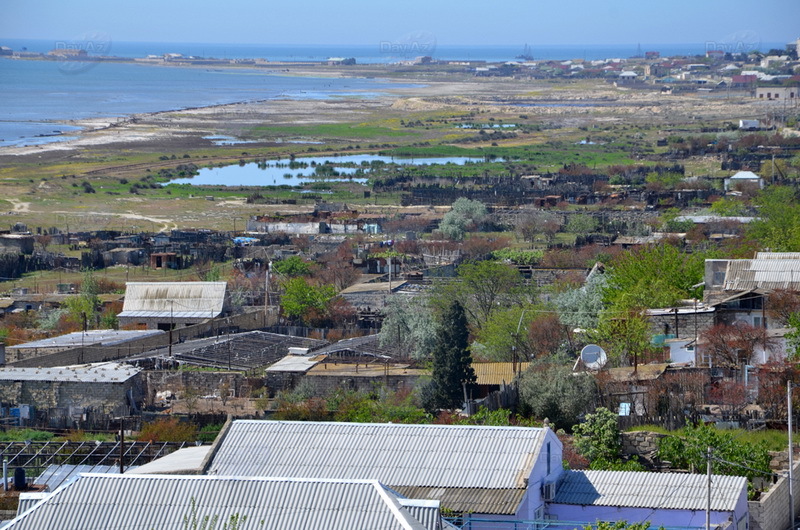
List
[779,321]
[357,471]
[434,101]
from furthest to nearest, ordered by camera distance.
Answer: [434,101]
[779,321]
[357,471]

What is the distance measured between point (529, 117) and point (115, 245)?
9085 centimetres

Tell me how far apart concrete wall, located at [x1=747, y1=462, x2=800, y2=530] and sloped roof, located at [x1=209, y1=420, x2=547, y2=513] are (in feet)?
8.79

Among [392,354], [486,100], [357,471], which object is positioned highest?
[357,471]

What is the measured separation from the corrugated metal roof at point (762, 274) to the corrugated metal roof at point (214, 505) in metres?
18.1

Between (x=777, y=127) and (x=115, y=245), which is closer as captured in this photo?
(x=115, y=245)

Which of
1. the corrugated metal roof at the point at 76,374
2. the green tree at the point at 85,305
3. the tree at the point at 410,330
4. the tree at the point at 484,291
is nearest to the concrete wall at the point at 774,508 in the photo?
the tree at the point at 410,330

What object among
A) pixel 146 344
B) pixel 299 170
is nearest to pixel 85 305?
pixel 146 344

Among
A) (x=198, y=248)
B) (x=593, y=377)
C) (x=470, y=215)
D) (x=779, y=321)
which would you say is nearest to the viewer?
(x=593, y=377)

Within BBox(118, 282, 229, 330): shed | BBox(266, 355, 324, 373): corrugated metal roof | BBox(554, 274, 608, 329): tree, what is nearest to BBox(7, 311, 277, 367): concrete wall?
BBox(118, 282, 229, 330): shed

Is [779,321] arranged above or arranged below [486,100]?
above

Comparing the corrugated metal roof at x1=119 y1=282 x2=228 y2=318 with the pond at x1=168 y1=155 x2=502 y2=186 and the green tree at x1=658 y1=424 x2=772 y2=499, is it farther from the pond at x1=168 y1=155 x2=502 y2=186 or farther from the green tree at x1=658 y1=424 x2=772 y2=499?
the pond at x1=168 y1=155 x2=502 y2=186

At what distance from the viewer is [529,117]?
5487 inches

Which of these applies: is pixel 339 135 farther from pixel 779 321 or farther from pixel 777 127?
pixel 779 321

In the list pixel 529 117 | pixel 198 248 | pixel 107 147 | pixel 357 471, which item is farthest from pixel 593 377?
pixel 529 117
